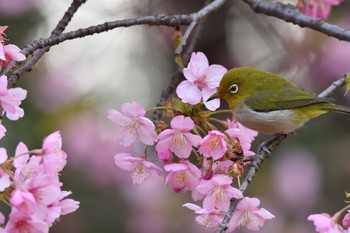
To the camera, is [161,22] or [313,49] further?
[313,49]

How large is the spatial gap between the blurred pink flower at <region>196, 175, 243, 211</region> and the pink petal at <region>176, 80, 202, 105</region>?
0.94 ft

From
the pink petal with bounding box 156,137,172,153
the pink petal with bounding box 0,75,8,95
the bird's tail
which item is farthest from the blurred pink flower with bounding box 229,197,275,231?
the bird's tail

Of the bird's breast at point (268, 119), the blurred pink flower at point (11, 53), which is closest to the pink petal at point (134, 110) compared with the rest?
the blurred pink flower at point (11, 53)

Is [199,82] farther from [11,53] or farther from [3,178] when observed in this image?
[3,178]

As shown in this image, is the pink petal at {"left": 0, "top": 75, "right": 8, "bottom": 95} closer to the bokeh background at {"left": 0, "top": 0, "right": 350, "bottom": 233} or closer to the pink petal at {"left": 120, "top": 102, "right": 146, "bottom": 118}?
the pink petal at {"left": 120, "top": 102, "right": 146, "bottom": 118}

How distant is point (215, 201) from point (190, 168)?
7.6 inches

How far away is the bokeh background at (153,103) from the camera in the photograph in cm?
555

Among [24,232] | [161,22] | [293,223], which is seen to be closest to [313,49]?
[293,223]

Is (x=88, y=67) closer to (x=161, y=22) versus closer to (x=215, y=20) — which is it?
(x=215, y=20)

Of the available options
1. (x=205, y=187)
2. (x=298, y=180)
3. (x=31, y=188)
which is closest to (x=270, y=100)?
(x=205, y=187)

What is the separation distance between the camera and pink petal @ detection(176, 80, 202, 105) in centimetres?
251

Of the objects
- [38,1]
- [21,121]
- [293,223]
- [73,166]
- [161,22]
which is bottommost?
[293,223]

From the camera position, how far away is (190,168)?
255 cm

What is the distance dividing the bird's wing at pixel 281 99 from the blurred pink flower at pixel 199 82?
0.74 metres
